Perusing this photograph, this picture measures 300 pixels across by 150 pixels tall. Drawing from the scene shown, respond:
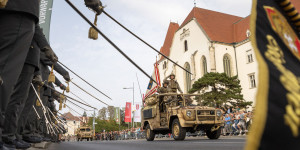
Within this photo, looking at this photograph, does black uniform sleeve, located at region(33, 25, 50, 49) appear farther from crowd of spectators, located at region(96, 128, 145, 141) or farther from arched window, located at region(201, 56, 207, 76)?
arched window, located at region(201, 56, 207, 76)

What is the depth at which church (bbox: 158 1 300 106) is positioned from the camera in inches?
1416

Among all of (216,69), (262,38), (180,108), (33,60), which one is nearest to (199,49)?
(216,69)

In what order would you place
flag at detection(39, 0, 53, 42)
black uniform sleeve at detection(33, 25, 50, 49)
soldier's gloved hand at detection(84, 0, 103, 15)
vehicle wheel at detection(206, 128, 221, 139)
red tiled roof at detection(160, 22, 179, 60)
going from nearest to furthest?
soldier's gloved hand at detection(84, 0, 103, 15) → black uniform sleeve at detection(33, 25, 50, 49) → vehicle wheel at detection(206, 128, 221, 139) → flag at detection(39, 0, 53, 42) → red tiled roof at detection(160, 22, 179, 60)

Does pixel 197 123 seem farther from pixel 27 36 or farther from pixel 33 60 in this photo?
pixel 27 36

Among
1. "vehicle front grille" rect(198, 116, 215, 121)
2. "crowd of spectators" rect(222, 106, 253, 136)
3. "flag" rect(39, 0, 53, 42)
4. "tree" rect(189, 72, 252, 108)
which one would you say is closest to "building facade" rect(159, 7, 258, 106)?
"tree" rect(189, 72, 252, 108)

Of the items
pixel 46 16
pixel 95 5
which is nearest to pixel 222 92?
pixel 46 16

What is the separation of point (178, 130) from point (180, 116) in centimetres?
51

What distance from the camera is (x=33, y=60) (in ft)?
12.9

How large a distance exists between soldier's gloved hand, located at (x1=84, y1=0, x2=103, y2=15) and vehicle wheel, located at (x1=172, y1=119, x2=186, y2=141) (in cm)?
606

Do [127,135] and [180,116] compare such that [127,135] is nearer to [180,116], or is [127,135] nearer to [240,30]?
[180,116]

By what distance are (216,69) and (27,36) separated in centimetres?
3644

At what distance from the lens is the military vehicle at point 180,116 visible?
29.2 feet

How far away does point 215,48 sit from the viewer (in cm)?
3884

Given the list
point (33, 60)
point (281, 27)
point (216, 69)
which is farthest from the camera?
point (216, 69)
